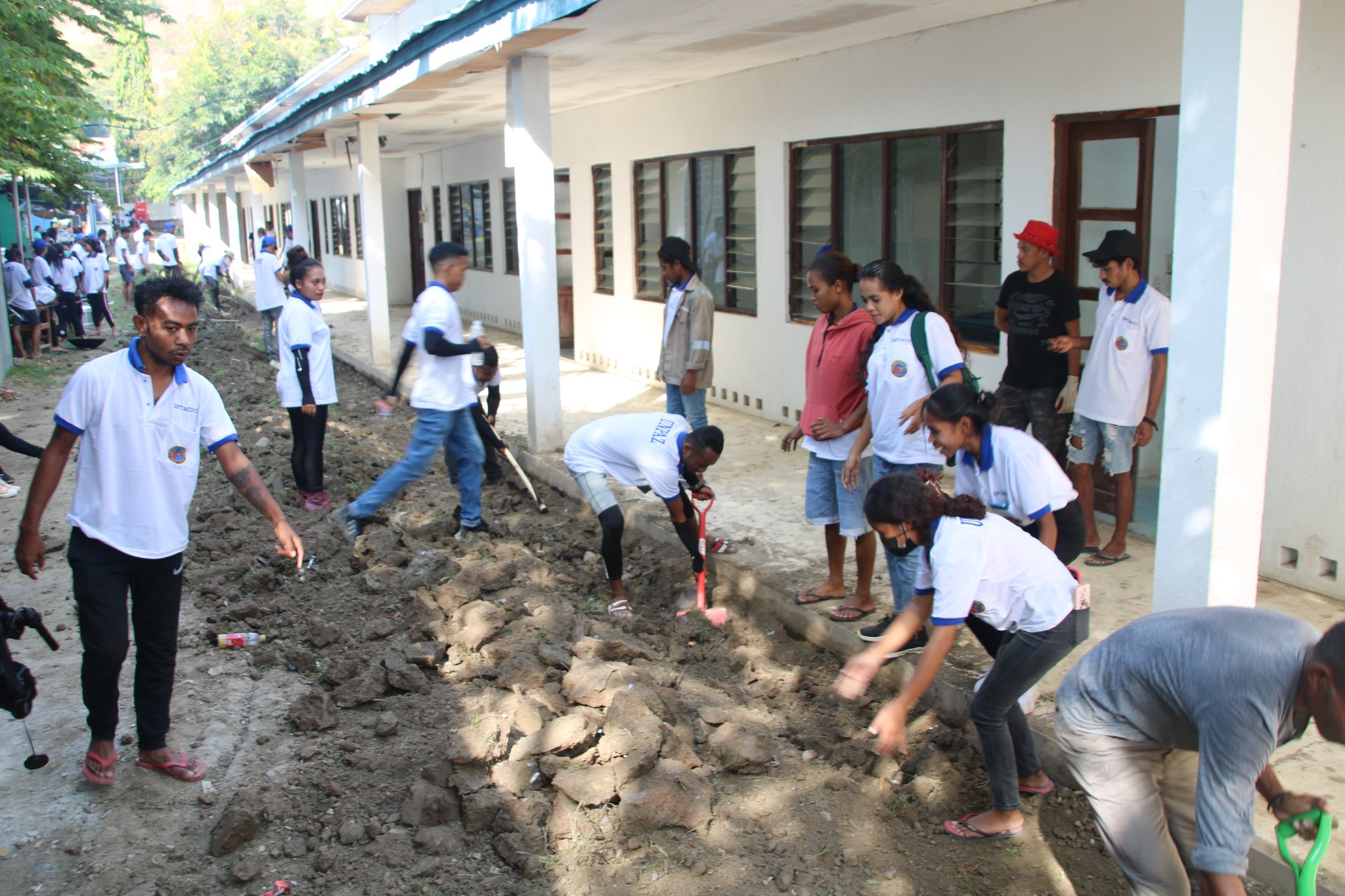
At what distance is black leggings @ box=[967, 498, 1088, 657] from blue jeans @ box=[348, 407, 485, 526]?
12.2 ft

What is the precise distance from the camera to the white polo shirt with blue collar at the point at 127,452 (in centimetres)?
363

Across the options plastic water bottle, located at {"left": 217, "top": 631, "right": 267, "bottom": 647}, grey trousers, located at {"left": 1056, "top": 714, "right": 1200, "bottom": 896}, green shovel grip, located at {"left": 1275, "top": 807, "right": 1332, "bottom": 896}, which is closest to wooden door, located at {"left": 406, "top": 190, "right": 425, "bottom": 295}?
plastic water bottle, located at {"left": 217, "top": 631, "right": 267, "bottom": 647}

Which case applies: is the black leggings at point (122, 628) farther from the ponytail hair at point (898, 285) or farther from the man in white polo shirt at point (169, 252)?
the man in white polo shirt at point (169, 252)

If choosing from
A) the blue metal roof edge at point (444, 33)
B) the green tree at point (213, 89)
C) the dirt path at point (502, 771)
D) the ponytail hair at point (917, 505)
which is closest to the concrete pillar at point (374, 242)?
the blue metal roof edge at point (444, 33)

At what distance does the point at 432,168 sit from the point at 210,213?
85.2ft

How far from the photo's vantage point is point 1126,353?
5.35 meters

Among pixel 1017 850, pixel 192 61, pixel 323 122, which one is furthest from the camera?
pixel 192 61

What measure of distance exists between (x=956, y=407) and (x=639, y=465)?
1975 millimetres

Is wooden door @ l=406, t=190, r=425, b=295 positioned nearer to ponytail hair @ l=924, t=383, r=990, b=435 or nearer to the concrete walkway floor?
the concrete walkway floor

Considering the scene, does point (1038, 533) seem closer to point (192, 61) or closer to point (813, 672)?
point (813, 672)

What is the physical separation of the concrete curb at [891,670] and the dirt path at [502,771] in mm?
91

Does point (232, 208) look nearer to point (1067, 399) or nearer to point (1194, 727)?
point (1067, 399)

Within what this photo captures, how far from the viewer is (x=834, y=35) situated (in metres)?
7.72

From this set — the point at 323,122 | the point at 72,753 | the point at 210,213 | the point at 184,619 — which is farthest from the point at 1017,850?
the point at 210,213
